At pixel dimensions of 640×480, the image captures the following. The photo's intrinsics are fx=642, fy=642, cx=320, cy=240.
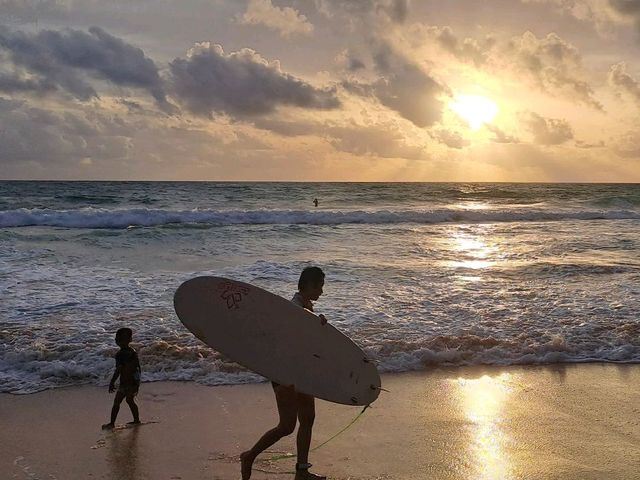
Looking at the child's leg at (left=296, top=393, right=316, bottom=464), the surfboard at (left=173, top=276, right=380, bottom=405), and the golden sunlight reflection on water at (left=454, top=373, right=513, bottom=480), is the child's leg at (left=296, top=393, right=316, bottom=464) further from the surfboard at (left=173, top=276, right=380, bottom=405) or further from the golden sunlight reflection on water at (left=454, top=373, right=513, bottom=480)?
the golden sunlight reflection on water at (left=454, top=373, right=513, bottom=480)

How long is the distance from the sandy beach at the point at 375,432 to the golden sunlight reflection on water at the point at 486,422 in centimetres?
1

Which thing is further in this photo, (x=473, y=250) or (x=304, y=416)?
(x=473, y=250)

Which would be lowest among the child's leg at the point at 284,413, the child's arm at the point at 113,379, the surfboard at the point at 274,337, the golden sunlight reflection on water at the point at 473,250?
the golden sunlight reflection on water at the point at 473,250

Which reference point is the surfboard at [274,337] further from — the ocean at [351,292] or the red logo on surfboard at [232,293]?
the ocean at [351,292]

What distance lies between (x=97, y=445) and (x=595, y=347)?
21.4ft

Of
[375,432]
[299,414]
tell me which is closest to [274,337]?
[299,414]

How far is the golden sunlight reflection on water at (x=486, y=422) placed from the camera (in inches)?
195

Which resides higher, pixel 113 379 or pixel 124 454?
pixel 113 379

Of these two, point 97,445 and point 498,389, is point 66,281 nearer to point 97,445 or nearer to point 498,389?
point 97,445

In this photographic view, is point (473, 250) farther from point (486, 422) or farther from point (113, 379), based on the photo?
point (113, 379)

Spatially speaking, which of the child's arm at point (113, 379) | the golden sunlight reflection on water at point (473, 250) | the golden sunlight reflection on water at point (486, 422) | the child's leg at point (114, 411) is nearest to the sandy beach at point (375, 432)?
the golden sunlight reflection on water at point (486, 422)

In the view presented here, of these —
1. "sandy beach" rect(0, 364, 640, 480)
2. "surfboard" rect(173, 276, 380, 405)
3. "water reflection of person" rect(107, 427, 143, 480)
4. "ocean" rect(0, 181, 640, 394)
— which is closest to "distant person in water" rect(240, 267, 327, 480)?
"surfboard" rect(173, 276, 380, 405)

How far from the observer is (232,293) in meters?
4.74

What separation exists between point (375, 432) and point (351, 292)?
21.6 feet
